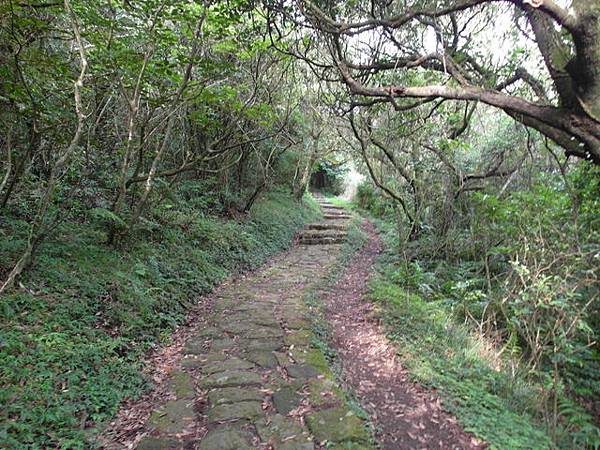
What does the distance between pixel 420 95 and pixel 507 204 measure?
11.2 feet

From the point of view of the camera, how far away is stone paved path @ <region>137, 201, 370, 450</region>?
3.00 m

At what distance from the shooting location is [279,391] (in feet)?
12.1

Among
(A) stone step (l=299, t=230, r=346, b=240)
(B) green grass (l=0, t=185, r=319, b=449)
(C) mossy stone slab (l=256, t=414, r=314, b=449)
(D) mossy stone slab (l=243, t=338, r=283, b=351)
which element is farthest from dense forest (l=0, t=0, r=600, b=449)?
(A) stone step (l=299, t=230, r=346, b=240)

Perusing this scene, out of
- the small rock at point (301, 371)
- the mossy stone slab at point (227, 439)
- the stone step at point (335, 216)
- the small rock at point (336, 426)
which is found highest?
the stone step at point (335, 216)

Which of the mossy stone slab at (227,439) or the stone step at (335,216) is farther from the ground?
the stone step at (335,216)

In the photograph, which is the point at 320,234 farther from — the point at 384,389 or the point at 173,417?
the point at 173,417

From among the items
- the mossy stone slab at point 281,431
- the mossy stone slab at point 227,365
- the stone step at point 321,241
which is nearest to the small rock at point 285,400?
the mossy stone slab at point 281,431

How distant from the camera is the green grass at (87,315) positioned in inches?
113

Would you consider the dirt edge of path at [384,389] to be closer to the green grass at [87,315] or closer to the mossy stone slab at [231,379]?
the mossy stone slab at [231,379]

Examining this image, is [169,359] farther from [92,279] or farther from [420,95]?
[420,95]

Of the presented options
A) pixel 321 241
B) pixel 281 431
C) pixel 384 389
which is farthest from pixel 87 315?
pixel 321 241

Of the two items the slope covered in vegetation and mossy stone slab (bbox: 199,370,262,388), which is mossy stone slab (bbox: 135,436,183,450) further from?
the slope covered in vegetation

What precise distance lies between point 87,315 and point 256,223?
650 centimetres

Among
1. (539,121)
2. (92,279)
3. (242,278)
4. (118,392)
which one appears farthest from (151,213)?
(539,121)
